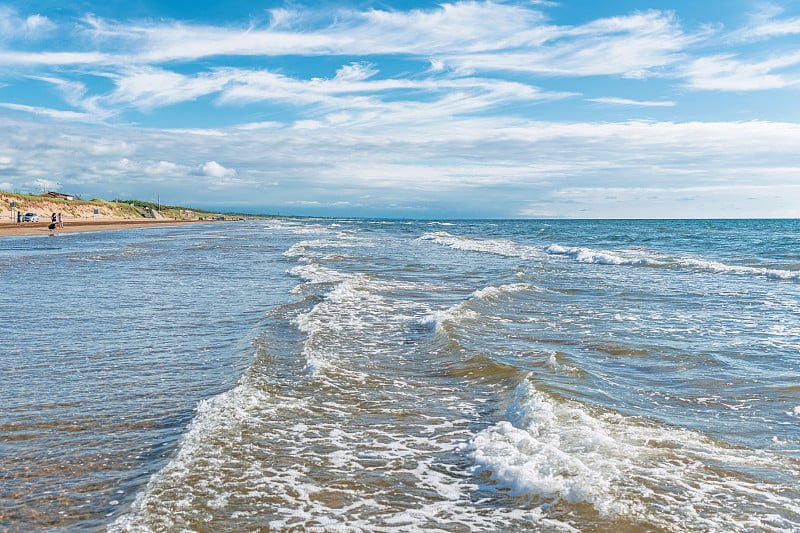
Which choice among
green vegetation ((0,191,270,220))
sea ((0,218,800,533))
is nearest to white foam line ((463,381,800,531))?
sea ((0,218,800,533))

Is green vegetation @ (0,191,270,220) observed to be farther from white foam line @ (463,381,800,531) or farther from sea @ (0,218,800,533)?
white foam line @ (463,381,800,531)

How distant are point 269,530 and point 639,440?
3945 mm

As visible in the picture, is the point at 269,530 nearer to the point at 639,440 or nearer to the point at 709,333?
the point at 639,440

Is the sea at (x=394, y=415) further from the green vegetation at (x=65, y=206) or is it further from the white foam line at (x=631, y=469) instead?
the green vegetation at (x=65, y=206)

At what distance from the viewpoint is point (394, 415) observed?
6.69 m

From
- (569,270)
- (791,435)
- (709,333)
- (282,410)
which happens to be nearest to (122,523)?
(282,410)

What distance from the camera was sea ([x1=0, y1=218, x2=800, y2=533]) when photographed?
451cm

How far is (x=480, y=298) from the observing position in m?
15.0

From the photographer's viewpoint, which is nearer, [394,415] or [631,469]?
[631,469]

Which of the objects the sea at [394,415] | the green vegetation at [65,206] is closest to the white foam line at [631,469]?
the sea at [394,415]

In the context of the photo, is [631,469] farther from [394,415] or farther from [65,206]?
[65,206]

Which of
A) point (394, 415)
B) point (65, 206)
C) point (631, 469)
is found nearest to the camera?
point (631, 469)

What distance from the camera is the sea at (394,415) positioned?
14.8ft

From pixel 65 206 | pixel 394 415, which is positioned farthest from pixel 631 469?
pixel 65 206
